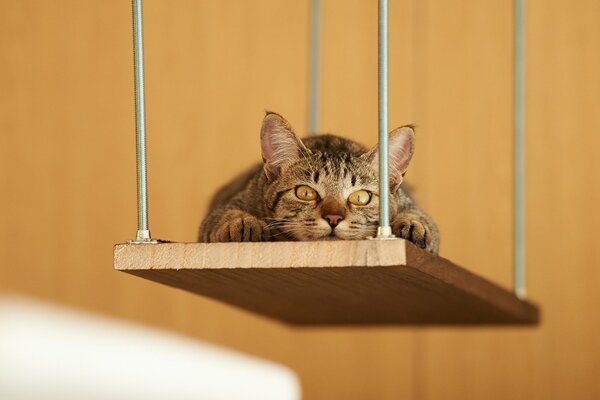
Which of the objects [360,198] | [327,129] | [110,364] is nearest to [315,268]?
[360,198]

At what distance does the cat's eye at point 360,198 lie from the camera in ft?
5.47

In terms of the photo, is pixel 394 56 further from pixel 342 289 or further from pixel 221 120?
pixel 342 289

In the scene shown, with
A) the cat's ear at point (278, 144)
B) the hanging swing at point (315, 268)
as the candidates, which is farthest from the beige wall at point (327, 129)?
the cat's ear at point (278, 144)

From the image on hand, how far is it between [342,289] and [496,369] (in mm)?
2185

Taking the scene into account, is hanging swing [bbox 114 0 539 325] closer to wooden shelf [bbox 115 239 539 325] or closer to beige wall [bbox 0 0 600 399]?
wooden shelf [bbox 115 239 539 325]

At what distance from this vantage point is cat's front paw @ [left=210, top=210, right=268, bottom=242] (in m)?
1.58

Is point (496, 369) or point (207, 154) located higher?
point (207, 154)

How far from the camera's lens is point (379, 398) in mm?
3678

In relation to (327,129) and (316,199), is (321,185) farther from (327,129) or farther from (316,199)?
(327,129)

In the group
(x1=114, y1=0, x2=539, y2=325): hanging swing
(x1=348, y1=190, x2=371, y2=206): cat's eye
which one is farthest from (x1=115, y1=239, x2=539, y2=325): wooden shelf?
(x1=348, y1=190, x2=371, y2=206): cat's eye

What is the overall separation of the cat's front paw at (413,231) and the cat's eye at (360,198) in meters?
0.07

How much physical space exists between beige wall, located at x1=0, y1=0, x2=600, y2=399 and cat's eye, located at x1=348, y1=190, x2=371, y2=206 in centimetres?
198

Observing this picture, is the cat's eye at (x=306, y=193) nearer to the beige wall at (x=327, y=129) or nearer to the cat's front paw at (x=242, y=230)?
the cat's front paw at (x=242, y=230)

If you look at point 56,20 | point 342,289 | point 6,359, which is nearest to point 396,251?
point 342,289
